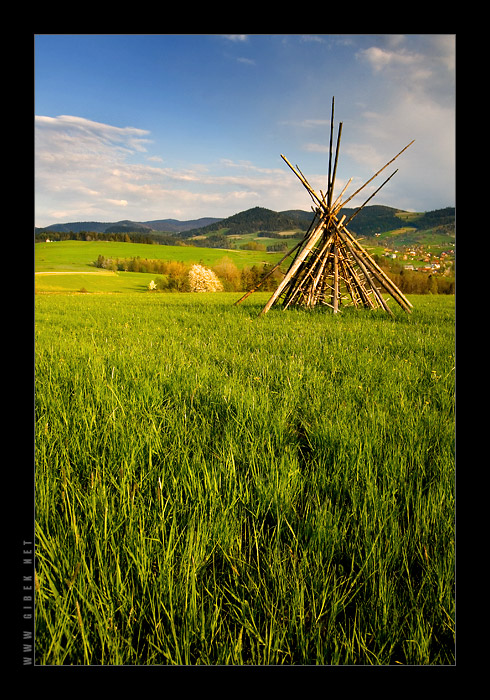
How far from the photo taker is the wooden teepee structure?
8.77 metres

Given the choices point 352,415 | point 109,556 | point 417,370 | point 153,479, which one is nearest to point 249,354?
point 417,370

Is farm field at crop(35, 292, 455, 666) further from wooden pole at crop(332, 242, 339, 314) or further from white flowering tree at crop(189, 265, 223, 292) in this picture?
white flowering tree at crop(189, 265, 223, 292)

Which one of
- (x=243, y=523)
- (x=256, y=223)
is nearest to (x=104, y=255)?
(x=256, y=223)

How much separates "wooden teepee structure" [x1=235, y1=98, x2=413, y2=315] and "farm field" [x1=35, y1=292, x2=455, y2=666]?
20.0 ft

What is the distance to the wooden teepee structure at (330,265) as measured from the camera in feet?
28.8

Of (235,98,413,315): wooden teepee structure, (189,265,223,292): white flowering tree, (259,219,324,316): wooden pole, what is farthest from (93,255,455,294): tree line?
(259,219,324,316): wooden pole

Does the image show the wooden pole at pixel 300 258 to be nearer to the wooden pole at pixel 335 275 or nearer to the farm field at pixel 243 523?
the wooden pole at pixel 335 275

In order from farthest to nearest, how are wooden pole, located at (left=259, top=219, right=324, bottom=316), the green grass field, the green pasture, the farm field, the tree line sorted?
the tree line < the green pasture < wooden pole, located at (left=259, top=219, right=324, bottom=316) < the green grass field < the farm field

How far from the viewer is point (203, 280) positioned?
102 feet

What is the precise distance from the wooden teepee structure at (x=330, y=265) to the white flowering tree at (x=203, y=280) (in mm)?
20184

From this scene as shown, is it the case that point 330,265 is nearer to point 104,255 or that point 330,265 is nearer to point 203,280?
point 104,255

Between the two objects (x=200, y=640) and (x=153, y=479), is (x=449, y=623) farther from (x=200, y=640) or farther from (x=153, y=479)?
(x=153, y=479)
